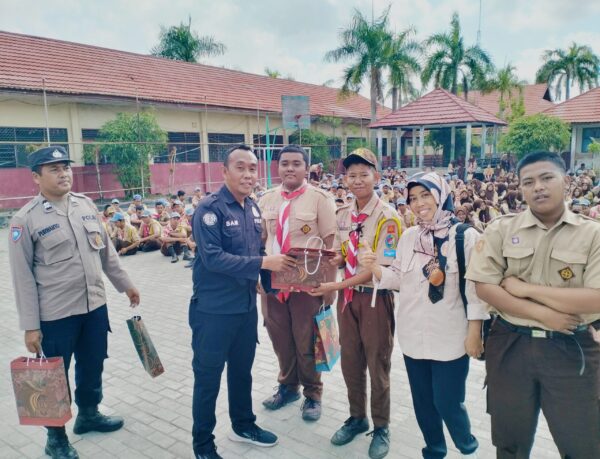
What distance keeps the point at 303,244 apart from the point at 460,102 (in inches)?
897

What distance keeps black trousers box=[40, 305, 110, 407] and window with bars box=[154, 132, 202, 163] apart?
1757cm

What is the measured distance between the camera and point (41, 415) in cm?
288

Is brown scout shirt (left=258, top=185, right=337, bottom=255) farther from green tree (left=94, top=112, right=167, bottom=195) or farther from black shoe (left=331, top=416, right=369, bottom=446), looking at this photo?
green tree (left=94, top=112, right=167, bottom=195)

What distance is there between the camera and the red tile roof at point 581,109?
26.1 m

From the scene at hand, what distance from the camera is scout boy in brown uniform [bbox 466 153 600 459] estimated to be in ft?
6.72

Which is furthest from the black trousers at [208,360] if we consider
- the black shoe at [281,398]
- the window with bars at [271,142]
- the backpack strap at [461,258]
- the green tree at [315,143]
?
the green tree at [315,143]

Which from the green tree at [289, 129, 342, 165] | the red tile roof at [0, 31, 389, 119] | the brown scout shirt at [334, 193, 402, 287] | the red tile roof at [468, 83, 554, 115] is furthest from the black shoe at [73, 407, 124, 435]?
the red tile roof at [468, 83, 554, 115]

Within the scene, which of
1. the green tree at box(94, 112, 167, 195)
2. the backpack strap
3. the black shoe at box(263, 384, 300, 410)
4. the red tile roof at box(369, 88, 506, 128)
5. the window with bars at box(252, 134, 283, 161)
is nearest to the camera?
the backpack strap

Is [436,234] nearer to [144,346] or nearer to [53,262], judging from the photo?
[144,346]

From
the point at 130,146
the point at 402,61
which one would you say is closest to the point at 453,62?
the point at 402,61

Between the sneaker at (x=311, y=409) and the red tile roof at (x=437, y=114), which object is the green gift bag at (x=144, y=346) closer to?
the sneaker at (x=311, y=409)

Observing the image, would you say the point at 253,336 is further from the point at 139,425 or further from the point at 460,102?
the point at 460,102

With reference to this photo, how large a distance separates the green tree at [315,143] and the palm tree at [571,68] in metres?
26.4

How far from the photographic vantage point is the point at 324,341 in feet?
10.9
